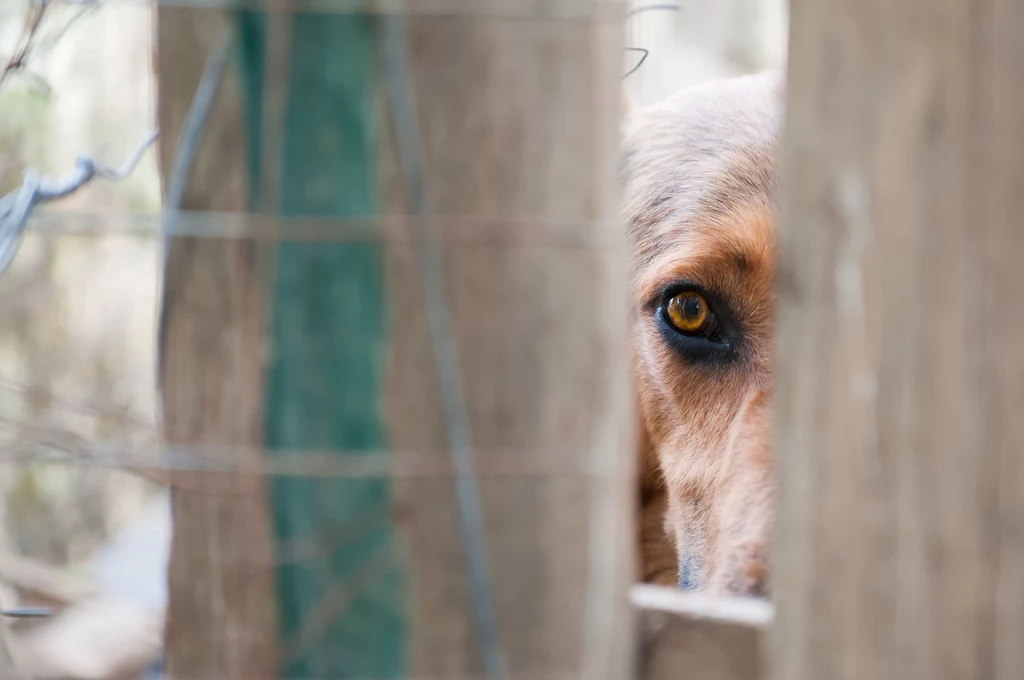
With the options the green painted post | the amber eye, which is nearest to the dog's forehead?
the amber eye

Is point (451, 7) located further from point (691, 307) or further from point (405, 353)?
point (691, 307)

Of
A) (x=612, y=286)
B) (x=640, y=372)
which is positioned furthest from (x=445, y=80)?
(x=640, y=372)

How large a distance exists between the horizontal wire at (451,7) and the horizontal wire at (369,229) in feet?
0.84

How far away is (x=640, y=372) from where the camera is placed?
295 cm

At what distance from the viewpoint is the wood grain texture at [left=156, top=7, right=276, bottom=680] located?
3.97ft

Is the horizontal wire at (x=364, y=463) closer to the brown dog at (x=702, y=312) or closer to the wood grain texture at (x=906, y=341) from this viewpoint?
the wood grain texture at (x=906, y=341)

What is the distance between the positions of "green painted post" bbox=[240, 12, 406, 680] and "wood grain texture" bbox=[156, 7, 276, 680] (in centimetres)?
3

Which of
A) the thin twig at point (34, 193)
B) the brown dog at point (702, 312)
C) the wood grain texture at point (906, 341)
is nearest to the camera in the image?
the wood grain texture at point (906, 341)

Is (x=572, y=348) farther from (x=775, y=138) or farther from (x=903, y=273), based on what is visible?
(x=775, y=138)

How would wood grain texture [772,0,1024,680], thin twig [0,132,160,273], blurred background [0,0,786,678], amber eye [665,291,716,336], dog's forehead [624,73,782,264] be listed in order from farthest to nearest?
1. blurred background [0,0,786,678]
2. dog's forehead [624,73,782,264]
3. amber eye [665,291,716,336]
4. thin twig [0,132,160,273]
5. wood grain texture [772,0,1024,680]

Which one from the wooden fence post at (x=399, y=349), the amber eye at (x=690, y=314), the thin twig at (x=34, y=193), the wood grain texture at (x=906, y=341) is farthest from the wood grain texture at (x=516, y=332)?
the amber eye at (x=690, y=314)

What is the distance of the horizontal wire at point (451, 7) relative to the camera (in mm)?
1159

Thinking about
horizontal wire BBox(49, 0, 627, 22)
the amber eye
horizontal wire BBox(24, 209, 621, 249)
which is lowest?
horizontal wire BBox(24, 209, 621, 249)

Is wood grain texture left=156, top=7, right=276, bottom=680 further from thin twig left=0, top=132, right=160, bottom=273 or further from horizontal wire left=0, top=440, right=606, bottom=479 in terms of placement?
thin twig left=0, top=132, right=160, bottom=273
